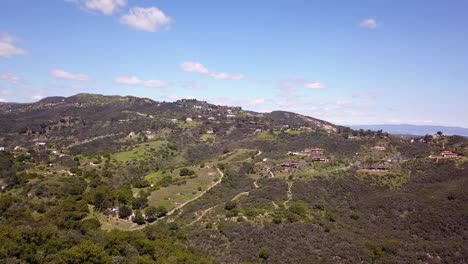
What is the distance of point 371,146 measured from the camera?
112562mm

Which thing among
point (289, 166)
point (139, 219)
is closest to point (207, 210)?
point (139, 219)

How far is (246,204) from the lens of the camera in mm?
63125

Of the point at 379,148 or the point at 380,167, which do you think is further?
the point at 379,148

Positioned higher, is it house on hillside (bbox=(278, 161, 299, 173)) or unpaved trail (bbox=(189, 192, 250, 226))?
house on hillside (bbox=(278, 161, 299, 173))

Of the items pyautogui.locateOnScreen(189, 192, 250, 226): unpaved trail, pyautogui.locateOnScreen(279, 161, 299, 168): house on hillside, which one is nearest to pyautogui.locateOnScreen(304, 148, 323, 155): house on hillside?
pyautogui.locateOnScreen(279, 161, 299, 168): house on hillside

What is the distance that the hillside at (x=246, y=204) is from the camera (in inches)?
1813

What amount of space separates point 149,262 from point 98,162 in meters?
69.3

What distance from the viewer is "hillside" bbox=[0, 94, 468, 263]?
151 ft

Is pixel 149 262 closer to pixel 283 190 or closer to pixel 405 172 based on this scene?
pixel 283 190

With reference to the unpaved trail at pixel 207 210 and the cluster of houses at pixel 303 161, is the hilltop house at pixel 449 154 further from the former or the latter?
the unpaved trail at pixel 207 210

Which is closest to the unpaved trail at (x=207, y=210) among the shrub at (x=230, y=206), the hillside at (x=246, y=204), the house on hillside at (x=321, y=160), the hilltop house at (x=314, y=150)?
the hillside at (x=246, y=204)

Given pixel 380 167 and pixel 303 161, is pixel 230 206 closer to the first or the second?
pixel 303 161

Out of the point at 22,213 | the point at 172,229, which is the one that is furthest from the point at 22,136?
the point at 172,229

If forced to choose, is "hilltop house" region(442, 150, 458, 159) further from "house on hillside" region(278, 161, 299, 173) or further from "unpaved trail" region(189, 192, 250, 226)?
"unpaved trail" region(189, 192, 250, 226)
